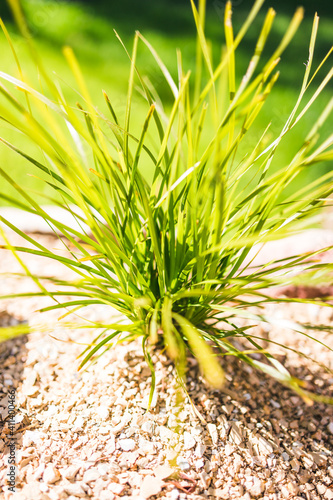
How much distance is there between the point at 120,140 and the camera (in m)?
0.87

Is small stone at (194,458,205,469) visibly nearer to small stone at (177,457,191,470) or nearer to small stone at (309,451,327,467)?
small stone at (177,457,191,470)

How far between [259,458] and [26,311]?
73 cm

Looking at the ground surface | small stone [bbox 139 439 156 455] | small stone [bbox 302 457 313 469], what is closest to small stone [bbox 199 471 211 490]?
the ground surface

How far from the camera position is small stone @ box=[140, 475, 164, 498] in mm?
768

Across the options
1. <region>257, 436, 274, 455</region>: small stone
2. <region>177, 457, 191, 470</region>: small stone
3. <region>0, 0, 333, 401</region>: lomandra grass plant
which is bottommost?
<region>257, 436, 274, 455</region>: small stone

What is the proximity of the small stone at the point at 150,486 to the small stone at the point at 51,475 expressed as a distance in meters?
0.17

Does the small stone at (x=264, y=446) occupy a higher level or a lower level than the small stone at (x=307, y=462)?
higher

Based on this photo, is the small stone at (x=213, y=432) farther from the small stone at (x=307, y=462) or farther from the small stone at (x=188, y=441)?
the small stone at (x=307, y=462)

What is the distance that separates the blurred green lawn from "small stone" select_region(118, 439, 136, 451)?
1.62 metres

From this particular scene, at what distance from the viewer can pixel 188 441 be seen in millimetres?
860

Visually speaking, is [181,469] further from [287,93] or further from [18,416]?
[287,93]

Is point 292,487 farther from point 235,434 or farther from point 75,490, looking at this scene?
point 75,490

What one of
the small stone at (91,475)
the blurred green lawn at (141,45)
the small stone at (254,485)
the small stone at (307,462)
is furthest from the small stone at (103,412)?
the blurred green lawn at (141,45)

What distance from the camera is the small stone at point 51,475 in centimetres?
78
